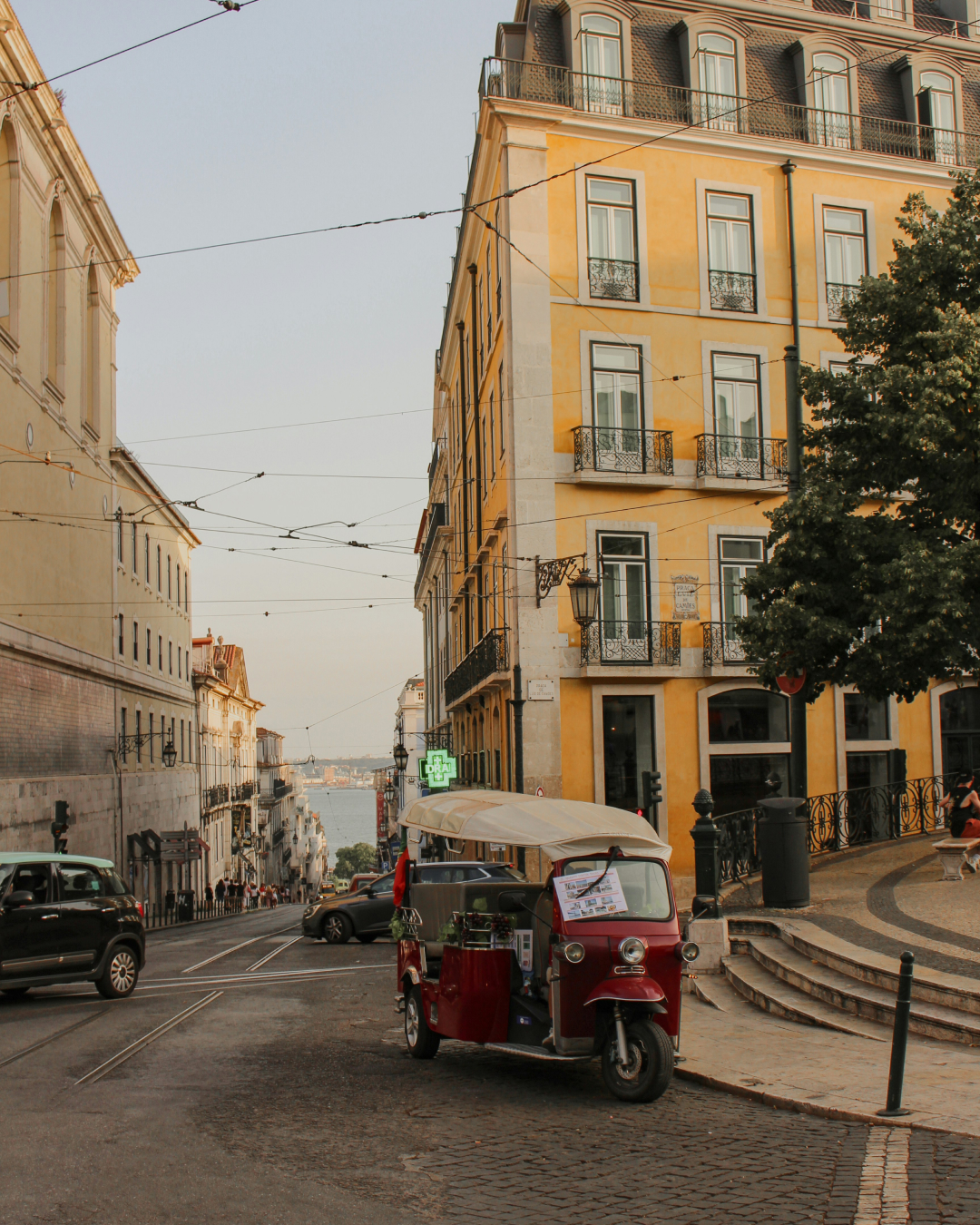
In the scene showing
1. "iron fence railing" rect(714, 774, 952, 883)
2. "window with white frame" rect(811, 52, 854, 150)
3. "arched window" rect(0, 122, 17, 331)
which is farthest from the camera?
"arched window" rect(0, 122, 17, 331)

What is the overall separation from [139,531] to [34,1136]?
131 feet

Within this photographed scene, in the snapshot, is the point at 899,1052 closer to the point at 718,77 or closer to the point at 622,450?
the point at 622,450

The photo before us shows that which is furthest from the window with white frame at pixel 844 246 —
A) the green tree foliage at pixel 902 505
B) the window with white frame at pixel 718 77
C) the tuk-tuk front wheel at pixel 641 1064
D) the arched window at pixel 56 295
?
the tuk-tuk front wheel at pixel 641 1064

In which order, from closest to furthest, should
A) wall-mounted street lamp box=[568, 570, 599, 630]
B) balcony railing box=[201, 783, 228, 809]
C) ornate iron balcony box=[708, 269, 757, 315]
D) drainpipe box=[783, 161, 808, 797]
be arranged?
drainpipe box=[783, 161, 808, 797], wall-mounted street lamp box=[568, 570, 599, 630], ornate iron balcony box=[708, 269, 757, 315], balcony railing box=[201, 783, 228, 809]

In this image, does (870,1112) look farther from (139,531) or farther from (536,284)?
(139,531)

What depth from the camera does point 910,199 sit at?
57.5 feet

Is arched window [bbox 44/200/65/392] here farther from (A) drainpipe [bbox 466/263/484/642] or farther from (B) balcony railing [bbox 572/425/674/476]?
(B) balcony railing [bbox 572/425/674/476]

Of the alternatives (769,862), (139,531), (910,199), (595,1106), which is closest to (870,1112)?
(595,1106)

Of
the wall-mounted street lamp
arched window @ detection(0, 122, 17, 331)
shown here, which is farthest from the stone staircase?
arched window @ detection(0, 122, 17, 331)

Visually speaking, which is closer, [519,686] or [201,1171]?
[201,1171]

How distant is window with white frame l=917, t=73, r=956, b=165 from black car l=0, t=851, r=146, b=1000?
24.7 meters

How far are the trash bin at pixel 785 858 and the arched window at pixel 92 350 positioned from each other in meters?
29.3

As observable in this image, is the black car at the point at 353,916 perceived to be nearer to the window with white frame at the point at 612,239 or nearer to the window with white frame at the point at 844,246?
the window with white frame at the point at 612,239

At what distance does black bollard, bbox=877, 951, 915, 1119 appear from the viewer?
7238mm
